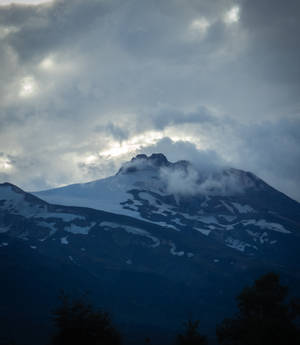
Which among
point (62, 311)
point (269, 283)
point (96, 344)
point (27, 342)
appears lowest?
point (27, 342)

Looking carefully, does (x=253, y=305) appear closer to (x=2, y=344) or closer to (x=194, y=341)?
(x=194, y=341)

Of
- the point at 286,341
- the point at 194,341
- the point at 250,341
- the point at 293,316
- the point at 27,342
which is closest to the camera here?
the point at 286,341

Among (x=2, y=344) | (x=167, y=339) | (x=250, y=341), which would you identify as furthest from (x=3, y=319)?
(x=250, y=341)

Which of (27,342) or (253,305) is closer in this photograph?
(253,305)

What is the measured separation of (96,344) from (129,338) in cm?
15088

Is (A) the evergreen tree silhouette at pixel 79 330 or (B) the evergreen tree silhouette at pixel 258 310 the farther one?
(B) the evergreen tree silhouette at pixel 258 310

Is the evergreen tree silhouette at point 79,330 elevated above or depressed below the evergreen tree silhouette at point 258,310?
below

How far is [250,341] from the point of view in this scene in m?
51.0

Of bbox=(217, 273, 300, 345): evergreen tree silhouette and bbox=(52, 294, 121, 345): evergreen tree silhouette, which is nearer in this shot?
bbox=(52, 294, 121, 345): evergreen tree silhouette

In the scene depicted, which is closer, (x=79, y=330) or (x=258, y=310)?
(x=79, y=330)

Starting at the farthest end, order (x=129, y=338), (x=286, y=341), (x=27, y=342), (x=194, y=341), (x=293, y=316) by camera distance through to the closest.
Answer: (x=129, y=338) < (x=27, y=342) < (x=293, y=316) < (x=194, y=341) < (x=286, y=341)

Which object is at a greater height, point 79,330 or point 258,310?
point 258,310

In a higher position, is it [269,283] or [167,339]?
[269,283]

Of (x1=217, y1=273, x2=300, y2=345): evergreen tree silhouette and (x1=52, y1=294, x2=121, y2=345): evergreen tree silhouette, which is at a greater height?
(x1=217, y1=273, x2=300, y2=345): evergreen tree silhouette
